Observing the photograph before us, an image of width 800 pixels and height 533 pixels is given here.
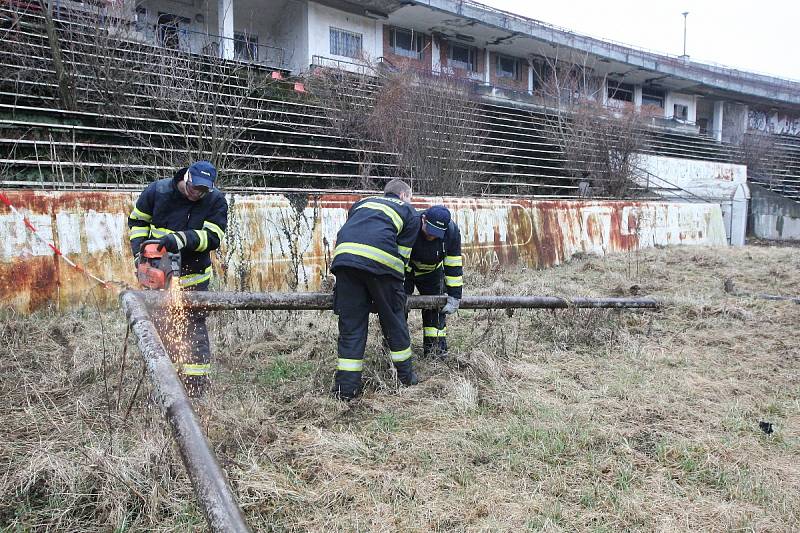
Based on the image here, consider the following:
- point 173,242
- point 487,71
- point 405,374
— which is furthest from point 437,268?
point 487,71

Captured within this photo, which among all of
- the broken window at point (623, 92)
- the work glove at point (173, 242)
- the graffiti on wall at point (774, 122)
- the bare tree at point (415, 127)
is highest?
the broken window at point (623, 92)

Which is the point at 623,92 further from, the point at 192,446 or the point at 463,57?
the point at 192,446

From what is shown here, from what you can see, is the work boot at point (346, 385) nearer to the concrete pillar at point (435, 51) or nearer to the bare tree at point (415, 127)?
the bare tree at point (415, 127)

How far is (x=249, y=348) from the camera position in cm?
464

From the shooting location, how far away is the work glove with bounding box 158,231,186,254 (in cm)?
339

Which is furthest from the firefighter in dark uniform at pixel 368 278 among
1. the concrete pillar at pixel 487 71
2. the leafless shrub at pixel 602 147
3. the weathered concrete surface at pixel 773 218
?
the concrete pillar at pixel 487 71

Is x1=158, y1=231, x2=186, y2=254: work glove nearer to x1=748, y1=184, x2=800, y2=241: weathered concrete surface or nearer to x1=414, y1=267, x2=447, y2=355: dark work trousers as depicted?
x1=414, y1=267, x2=447, y2=355: dark work trousers

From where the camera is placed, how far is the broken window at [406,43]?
21.1 meters

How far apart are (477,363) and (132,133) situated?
8.00 m

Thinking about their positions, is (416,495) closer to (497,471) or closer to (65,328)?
(497,471)

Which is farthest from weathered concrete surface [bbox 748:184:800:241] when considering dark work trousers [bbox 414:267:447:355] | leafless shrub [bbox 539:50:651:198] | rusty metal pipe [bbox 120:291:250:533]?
rusty metal pipe [bbox 120:291:250:533]

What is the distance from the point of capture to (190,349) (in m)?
3.77

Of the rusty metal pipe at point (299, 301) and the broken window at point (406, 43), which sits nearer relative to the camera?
the rusty metal pipe at point (299, 301)

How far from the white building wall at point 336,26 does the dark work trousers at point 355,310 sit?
16221 mm
